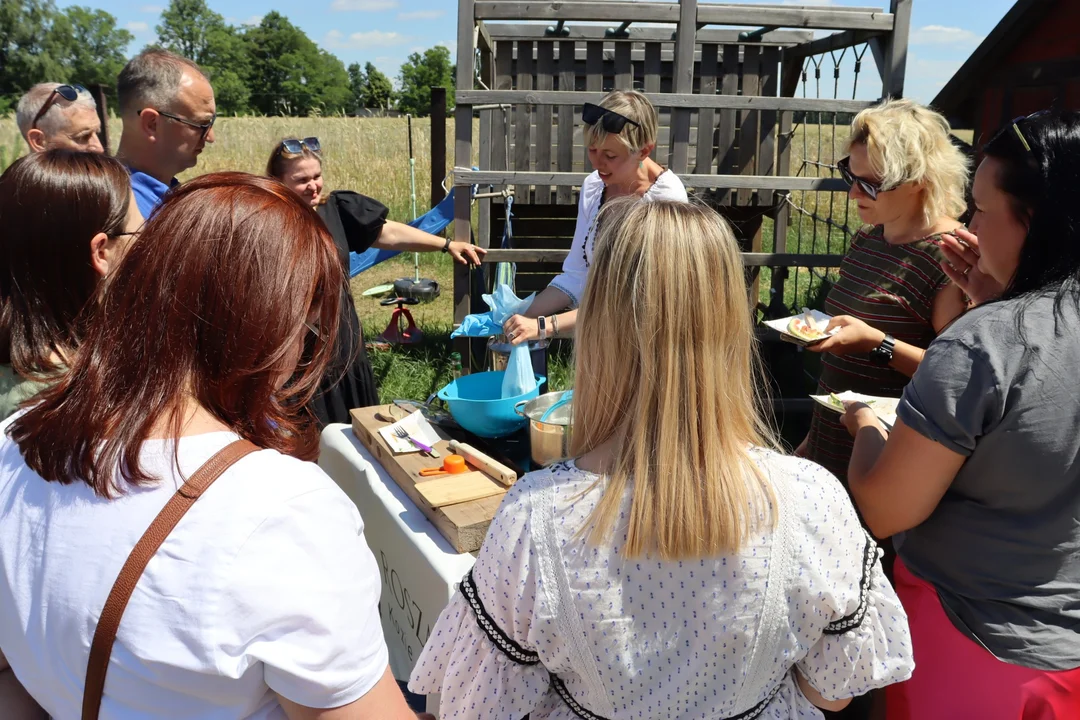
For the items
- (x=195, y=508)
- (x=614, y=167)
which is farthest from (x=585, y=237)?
(x=195, y=508)

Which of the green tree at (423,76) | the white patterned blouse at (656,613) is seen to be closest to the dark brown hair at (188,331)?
the white patterned blouse at (656,613)

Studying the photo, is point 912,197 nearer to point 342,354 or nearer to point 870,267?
point 870,267

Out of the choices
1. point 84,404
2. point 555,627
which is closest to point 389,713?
point 555,627

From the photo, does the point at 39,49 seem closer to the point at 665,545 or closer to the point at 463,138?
the point at 463,138

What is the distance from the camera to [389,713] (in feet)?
3.21

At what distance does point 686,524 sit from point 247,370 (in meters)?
0.64

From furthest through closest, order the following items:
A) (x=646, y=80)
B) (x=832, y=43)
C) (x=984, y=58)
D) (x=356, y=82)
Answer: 1. (x=356, y=82)
2. (x=646, y=80)
3. (x=984, y=58)
4. (x=832, y=43)

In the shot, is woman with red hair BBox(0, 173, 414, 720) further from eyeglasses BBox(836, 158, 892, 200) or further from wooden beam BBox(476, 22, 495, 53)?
wooden beam BBox(476, 22, 495, 53)

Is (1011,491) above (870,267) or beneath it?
beneath

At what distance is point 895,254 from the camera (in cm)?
239

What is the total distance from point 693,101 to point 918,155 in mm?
2118

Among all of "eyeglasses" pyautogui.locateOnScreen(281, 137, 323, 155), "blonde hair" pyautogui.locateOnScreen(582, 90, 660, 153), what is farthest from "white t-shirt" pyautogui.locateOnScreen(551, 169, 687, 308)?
"eyeglasses" pyautogui.locateOnScreen(281, 137, 323, 155)

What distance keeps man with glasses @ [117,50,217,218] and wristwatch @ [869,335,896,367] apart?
2632 mm

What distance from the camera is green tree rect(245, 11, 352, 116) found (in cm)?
7700
